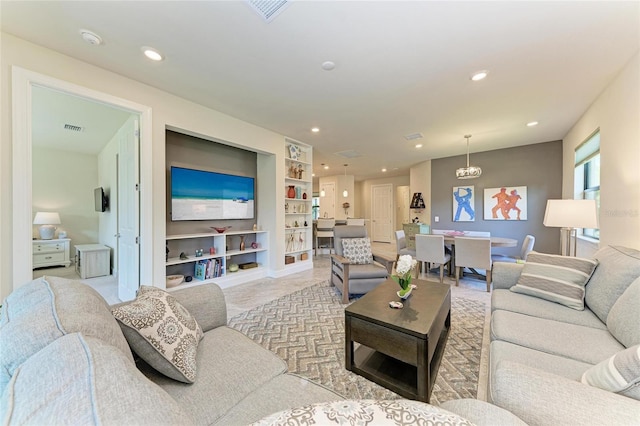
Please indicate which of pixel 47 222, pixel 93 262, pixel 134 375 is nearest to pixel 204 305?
pixel 134 375

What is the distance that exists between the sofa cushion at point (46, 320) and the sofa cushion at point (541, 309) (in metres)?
2.45

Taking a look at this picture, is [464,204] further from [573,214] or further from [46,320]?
[46,320]

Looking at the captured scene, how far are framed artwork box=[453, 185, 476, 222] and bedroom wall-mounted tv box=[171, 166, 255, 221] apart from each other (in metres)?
4.93

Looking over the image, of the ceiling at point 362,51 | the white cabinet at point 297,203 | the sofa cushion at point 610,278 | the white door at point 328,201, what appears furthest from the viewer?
the white door at point 328,201

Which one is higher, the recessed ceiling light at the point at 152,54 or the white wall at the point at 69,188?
the recessed ceiling light at the point at 152,54

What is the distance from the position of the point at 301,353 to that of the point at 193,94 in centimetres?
319

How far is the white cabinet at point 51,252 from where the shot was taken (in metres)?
4.72

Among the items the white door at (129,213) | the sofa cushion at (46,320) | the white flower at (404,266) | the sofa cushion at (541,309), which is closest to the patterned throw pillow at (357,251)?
the white flower at (404,266)

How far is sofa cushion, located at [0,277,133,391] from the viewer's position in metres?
0.65

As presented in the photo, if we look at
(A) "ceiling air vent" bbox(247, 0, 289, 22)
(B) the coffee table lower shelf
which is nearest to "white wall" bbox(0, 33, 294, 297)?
(A) "ceiling air vent" bbox(247, 0, 289, 22)

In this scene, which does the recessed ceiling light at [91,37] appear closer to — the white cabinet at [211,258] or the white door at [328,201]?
the white cabinet at [211,258]

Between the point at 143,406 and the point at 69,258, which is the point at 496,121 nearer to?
the point at 143,406

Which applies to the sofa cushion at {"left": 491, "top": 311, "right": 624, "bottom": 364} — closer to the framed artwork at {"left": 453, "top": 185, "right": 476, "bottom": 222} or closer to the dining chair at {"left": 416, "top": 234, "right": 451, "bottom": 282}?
the dining chair at {"left": 416, "top": 234, "right": 451, "bottom": 282}

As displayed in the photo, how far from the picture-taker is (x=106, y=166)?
4.98 m
